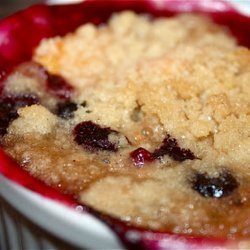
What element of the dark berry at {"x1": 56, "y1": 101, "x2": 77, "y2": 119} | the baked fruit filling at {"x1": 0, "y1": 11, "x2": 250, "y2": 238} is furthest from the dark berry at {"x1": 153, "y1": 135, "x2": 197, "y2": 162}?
the dark berry at {"x1": 56, "y1": 101, "x2": 77, "y2": 119}

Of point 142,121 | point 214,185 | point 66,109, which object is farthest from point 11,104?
point 214,185

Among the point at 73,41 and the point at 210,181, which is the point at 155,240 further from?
the point at 73,41

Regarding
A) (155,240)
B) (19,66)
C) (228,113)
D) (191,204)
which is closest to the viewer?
(155,240)

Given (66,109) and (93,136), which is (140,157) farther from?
(66,109)

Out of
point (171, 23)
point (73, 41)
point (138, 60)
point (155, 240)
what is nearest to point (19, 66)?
point (73, 41)

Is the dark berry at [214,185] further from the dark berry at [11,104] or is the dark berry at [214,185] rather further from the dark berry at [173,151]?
the dark berry at [11,104]

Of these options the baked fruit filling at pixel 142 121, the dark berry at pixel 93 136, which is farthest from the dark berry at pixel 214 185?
the dark berry at pixel 93 136

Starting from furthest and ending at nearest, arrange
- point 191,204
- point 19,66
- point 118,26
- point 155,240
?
point 118,26 < point 19,66 < point 191,204 < point 155,240
